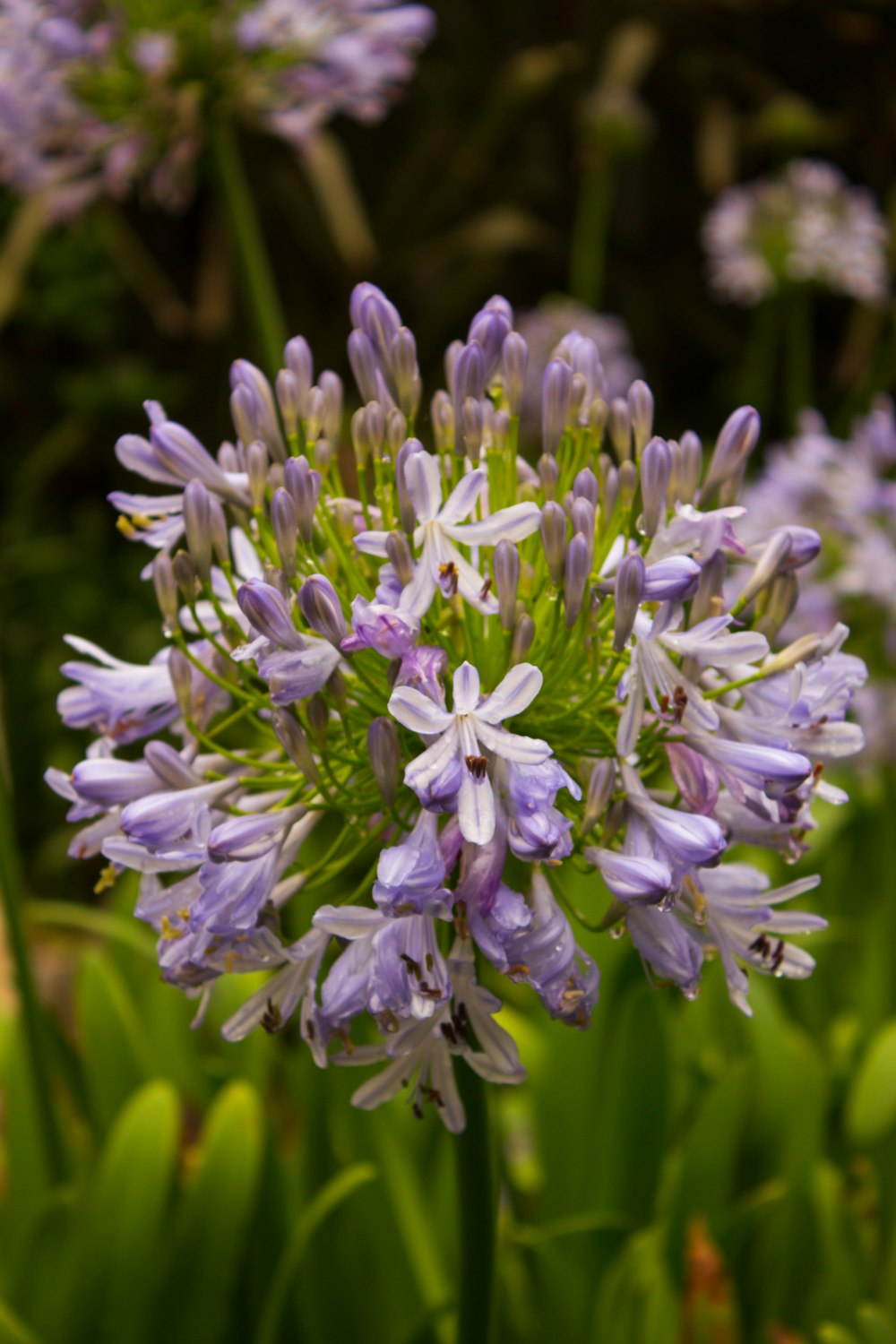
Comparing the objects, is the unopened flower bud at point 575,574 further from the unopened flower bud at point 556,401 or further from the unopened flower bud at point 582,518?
the unopened flower bud at point 556,401

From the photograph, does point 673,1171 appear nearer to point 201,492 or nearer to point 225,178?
point 201,492

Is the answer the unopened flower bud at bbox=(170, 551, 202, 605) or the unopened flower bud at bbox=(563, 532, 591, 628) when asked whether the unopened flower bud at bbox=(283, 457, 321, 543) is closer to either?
the unopened flower bud at bbox=(170, 551, 202, 605)

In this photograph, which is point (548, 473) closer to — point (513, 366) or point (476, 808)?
point (513, 366)

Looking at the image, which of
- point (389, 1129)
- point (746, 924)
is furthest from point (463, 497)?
point (389, 1129)

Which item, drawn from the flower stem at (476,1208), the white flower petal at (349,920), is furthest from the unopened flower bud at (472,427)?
the flower stem at (476,1208)

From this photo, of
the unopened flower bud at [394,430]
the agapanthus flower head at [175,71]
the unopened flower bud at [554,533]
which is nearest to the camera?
the unopened flower bud at [554,533]

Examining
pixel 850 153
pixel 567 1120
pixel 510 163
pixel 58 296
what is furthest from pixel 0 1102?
pixel 850 153
